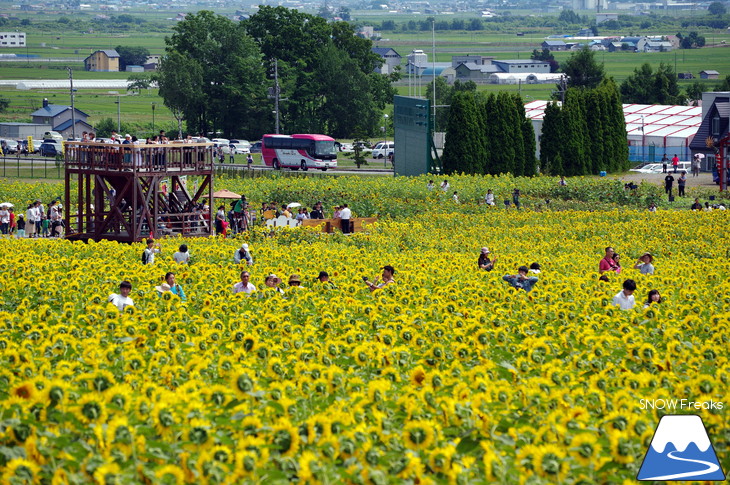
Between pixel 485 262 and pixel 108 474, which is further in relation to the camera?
pixel 485 262

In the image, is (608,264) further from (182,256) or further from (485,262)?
(182,256)

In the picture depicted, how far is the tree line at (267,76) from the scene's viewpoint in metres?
97.7

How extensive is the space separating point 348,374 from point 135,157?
2355cm

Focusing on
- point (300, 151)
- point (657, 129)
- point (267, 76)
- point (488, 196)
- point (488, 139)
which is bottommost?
point (488, 196)

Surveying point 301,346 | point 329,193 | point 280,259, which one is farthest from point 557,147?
point 301,346

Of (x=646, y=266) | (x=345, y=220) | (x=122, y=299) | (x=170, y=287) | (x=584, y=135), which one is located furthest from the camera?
(x=584, y=135)

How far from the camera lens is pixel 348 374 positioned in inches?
443

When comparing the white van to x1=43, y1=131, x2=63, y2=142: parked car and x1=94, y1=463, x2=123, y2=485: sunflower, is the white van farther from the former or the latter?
x1=94, y1=463, x2=123, y2=485: sunflower

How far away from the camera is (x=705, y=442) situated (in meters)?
9.42

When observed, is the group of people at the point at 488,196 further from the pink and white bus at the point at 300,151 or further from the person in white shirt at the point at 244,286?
the pink and white bus at the point at 300,151

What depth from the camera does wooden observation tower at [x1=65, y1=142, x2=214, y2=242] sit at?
1329 inches

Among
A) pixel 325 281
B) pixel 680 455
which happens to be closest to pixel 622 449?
pixel 680 455

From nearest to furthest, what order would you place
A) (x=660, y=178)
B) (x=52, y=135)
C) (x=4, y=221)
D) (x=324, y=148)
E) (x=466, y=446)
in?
1. (x=466, y=446)
2. (x=4, y=221)
3. (x=660, y=178)
4. (x=324, y=148)
5. (x=52, y=135)

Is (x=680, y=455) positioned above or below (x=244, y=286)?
below
